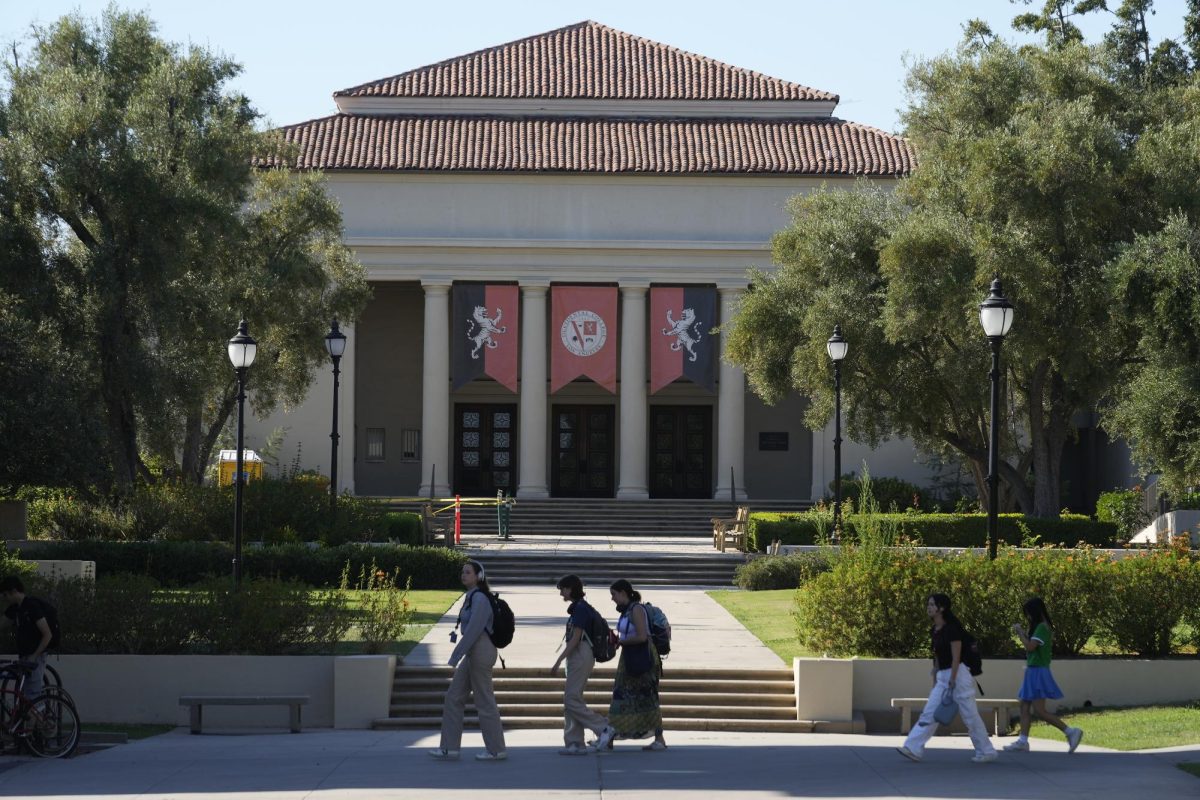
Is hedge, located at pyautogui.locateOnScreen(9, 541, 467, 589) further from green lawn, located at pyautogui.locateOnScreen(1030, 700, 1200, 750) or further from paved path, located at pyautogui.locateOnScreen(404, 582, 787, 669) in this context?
green lawn, located at pyautogui.locateOnScreen(1030, 700, 1200, 750)

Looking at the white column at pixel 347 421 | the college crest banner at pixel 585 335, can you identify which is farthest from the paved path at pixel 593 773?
the white column at pixel 347 421

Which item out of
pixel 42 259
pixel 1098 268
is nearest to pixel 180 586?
pixel 42 259

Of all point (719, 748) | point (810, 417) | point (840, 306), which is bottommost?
point (719, 748)

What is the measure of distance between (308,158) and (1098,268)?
2326 centimetres

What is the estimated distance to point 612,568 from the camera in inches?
1238

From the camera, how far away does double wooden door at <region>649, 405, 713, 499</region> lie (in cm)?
4831

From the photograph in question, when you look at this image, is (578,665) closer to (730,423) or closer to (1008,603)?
(1008,603)

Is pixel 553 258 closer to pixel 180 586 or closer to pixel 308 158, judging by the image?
pixel 308 158

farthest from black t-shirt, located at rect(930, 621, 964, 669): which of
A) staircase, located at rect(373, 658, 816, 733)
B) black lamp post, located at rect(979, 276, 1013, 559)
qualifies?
black lamp post, located at rect(979, 276, 1013, 559)

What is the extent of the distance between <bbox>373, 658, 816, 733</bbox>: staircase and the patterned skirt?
2644 mm

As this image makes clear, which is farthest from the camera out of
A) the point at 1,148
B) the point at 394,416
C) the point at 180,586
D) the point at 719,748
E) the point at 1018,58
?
the point at 394,416

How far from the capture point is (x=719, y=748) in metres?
14.9

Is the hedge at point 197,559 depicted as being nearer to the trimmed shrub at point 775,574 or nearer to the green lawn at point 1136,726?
the trimmed shrub at point 775,574

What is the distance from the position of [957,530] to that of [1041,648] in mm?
19490
